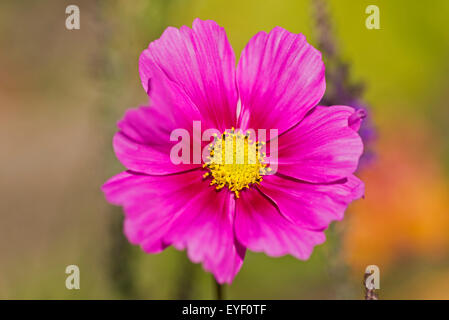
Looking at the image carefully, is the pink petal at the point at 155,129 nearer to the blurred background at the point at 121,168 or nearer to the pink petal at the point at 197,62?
the pink petal at the point at 197,62

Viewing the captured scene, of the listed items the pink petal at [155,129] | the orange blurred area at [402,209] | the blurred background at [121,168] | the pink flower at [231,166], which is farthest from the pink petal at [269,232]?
the orange blurred area at [402,209]

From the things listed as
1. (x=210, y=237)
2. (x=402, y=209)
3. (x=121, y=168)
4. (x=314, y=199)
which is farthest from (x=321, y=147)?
(x=402, y=209)

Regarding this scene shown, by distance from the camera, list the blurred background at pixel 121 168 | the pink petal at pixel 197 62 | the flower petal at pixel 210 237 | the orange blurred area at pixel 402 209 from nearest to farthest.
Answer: the flower petal at pixel 210 237 → the pink petal at pixel 197 62 → the blurred background at pixel 121 168 → the orange blurred area at pixel 402 209

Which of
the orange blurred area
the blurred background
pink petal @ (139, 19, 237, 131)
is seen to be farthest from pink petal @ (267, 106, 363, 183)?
the orange blurred area

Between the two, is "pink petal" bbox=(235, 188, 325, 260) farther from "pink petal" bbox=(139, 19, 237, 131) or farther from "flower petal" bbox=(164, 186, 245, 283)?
"pink petal" bbox=(139, 19, 237, 131)

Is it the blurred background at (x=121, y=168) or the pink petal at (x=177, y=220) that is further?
the blurred background at (x=121, y=168)

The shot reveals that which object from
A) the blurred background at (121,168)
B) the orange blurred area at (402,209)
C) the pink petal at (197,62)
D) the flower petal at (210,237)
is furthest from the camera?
the orange blurred area at (402,209)
